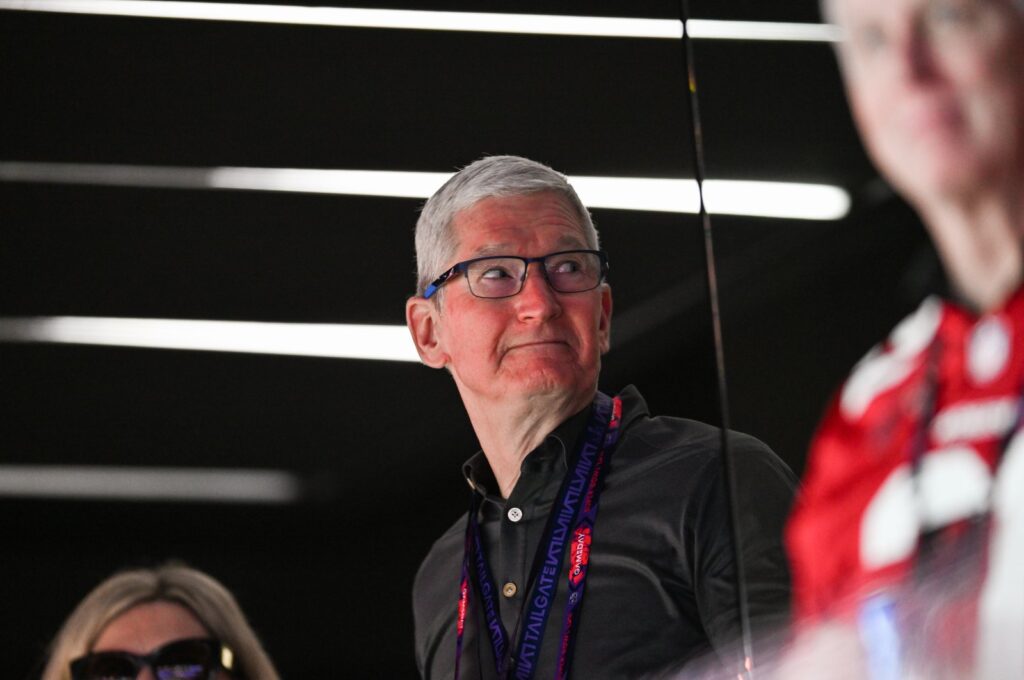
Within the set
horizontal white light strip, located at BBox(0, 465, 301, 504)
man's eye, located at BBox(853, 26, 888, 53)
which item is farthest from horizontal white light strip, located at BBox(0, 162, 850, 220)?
man's eye, located at BBox(853, 26, 888, 53)

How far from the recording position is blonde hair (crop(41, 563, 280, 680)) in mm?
2236

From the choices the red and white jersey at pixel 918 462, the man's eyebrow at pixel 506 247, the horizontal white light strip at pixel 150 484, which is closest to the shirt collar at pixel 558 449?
the man's eyebrow at pixel 506 247

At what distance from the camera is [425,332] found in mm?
2074

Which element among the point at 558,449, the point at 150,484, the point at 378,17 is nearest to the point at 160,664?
the point at 558,449

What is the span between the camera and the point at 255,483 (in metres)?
3.32

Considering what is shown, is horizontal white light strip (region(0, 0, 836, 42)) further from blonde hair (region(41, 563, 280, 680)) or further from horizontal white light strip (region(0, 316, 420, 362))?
blonde hair (region(41, 563, 280, 680))

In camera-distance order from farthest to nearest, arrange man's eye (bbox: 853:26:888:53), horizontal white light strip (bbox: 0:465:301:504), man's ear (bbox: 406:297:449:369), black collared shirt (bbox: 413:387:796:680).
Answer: horizontal white light strip (bbox: 0:465:301:504) < man's ear (bbox: 406:297:449:369) < black collared shirt (bbox: 413:387:796:680) < man's eye (bbox: 853:26:888:53)

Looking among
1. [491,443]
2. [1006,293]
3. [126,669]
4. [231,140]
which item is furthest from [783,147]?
[231,140]

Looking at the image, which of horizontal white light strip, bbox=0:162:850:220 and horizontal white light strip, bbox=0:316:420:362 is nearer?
horizontal white light strip, bbox=0:162:850:220

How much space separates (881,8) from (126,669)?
1.85 meters

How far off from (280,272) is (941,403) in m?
2.71

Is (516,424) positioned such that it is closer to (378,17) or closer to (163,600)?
(163,600)

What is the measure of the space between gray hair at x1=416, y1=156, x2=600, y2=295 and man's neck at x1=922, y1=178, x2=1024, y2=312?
1213mm

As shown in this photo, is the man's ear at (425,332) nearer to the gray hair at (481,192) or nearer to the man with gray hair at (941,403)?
the gray hair at (481,192)
